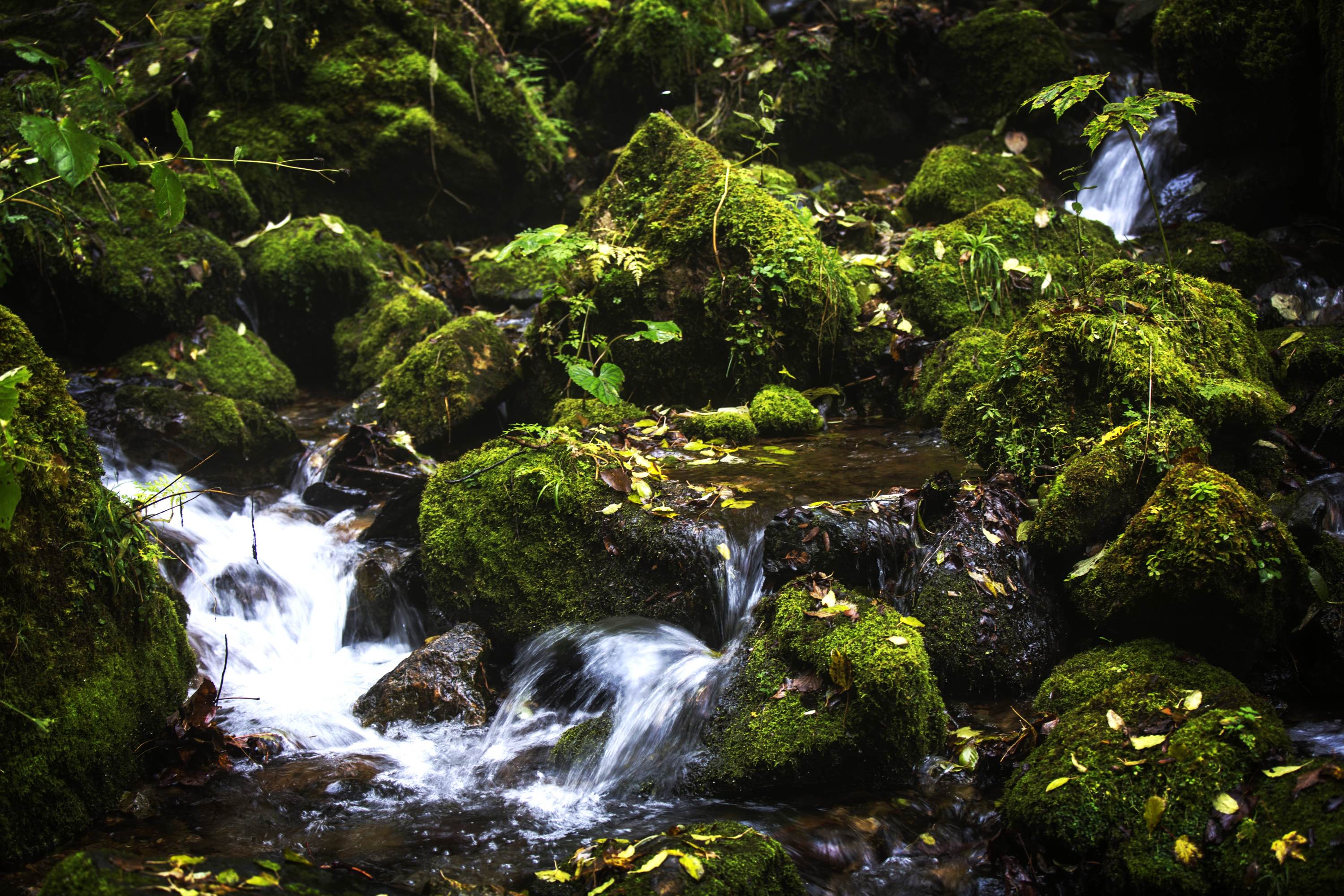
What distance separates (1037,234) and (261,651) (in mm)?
7114

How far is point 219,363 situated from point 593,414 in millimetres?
4221

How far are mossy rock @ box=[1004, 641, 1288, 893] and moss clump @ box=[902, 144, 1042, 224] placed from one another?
Result: 5.96 metres

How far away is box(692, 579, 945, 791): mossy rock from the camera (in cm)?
368

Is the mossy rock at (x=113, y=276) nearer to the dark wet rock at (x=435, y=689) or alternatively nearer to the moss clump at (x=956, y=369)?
the dark wet rock at (x=435, y=689)

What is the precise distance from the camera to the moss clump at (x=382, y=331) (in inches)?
346

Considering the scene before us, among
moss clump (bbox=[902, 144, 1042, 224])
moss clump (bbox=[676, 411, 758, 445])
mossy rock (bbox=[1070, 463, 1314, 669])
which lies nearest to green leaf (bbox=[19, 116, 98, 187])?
moss clump (bbox=[676, 411, 758, 445])

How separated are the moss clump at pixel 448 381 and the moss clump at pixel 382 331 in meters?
1.17

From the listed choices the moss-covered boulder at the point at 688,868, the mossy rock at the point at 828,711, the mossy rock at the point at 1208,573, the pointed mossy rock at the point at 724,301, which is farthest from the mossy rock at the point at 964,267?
the moss-covered boulder at the point at 688,868

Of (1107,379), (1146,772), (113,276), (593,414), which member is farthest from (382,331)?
(1146,772)

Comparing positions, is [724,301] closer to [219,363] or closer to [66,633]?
[66,633]

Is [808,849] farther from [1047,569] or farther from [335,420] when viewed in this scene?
[335,420]

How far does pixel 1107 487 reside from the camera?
14.3 ft

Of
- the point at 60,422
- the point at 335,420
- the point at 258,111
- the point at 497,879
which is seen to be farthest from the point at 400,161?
the point at 497,879

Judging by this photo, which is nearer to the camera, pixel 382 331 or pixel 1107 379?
pixel 1107 379
